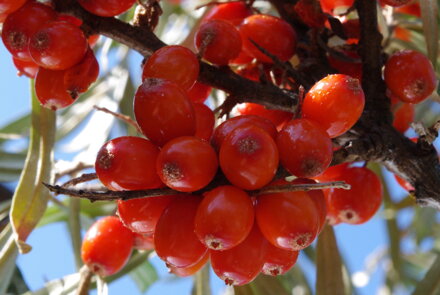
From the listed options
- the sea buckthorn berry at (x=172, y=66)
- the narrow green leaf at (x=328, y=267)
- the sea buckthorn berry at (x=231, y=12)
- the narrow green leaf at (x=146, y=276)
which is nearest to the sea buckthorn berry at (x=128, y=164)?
the sea buckthorn berry at (x=172, y=66)

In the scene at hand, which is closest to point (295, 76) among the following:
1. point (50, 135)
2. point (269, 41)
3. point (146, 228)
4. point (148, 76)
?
point (269, 41)

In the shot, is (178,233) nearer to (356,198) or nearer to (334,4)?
(356,198)

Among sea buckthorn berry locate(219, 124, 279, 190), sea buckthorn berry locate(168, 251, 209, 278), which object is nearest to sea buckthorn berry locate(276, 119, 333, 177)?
sea buckthorn berry locate(219, 124, 279, 190)

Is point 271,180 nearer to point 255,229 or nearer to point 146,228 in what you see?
point 255,229

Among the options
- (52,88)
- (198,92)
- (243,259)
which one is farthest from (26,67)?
(243,259)

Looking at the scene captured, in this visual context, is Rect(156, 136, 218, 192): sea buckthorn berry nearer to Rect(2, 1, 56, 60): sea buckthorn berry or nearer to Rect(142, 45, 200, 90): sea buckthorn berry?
Rect(142, 45, 200, 90): sea buckthorn berry

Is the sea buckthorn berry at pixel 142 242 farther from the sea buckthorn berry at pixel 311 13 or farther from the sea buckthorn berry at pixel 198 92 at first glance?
the sea buckthorn berry at pixel 311 13
